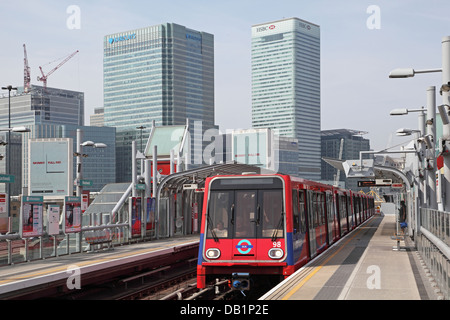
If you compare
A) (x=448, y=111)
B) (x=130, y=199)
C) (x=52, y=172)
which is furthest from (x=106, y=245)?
(x=52, y=172)

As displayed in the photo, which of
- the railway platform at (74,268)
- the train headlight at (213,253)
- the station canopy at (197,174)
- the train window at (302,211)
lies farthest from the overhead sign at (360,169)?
the train headlight at (213,253)

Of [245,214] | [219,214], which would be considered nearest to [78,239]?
[219,214]

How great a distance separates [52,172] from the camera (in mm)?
157375

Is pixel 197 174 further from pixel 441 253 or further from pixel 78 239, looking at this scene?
pixel 441 253

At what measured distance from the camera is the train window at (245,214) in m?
14.8

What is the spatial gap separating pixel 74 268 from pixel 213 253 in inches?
155

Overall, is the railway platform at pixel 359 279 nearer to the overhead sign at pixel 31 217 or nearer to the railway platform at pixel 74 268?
the railway platform at pixel 74 268

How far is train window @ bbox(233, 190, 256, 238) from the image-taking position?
1480 centimetres

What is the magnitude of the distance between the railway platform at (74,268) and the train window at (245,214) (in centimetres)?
446

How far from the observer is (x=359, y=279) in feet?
44.3

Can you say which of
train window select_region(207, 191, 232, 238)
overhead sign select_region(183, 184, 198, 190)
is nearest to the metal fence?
train window select_region(207, 191, 232, 238)

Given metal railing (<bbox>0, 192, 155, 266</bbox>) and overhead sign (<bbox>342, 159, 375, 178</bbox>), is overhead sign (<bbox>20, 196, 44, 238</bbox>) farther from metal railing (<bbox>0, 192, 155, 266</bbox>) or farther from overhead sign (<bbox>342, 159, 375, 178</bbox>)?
overhead sign (<bbox>342, 159, 375, 178</bbox>)

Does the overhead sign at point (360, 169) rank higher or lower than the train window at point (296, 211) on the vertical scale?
higher

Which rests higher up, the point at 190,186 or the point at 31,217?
the point at 190,186
